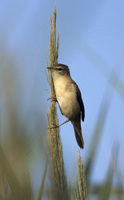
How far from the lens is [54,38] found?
1.69m

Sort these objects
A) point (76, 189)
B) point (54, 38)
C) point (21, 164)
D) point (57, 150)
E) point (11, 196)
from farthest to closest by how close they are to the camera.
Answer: point (54, 38)
point (57, 150)
point (76, 189)
point (21, 164)
point (11, 196)

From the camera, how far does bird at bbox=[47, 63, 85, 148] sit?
3.94 metres

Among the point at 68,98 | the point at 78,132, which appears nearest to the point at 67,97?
the point at 68,98

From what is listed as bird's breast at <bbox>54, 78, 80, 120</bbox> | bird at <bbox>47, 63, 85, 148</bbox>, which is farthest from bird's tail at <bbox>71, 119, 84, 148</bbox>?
Result: bird's breast at <bbox>54, 78, 80, 120</bbox>

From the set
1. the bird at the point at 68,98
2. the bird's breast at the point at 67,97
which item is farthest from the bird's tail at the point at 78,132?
the bird's breast at the point at 67,97

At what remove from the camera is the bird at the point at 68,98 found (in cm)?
394

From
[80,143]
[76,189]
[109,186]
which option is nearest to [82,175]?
[76,189]

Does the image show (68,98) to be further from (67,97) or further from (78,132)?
(78,132)

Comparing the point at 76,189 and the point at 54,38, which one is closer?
the point at 76,189

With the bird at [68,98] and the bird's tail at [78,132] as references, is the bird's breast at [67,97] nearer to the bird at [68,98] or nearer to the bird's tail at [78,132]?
the bird at [68,98]

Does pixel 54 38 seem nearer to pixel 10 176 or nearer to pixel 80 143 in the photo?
pixel 10 176

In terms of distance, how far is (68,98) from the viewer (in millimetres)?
4086

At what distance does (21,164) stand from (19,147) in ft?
0.27

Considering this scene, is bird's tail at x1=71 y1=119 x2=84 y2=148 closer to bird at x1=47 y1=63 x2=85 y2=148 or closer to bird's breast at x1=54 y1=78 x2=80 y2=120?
bird at x1=47 y1=63 x2=85 y2=148
